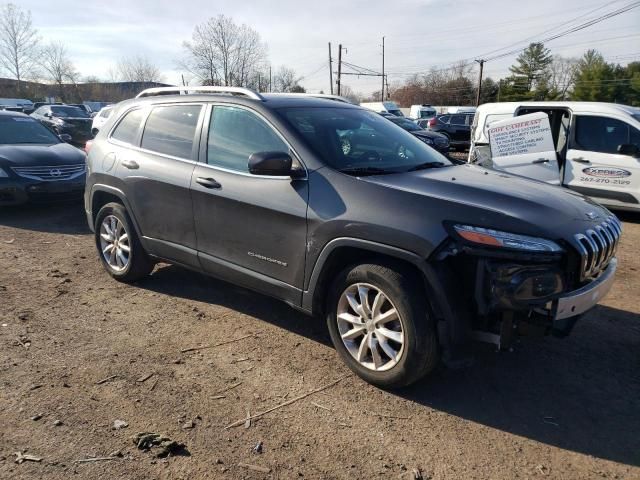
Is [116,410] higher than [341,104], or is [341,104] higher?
[341,104]

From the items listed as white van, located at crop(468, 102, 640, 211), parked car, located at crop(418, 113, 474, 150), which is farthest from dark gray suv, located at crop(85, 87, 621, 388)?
parked car, located at crop(418, 113, 474, 150)

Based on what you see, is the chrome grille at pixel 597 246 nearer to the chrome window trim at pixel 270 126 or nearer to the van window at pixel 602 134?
the chrome window trim at pixel 270 126

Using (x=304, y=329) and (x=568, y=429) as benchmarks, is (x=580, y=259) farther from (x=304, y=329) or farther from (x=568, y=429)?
(x=304, y=329)

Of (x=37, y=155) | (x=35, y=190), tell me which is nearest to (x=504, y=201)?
(x=35, y=190)

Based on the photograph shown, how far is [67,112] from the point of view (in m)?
21.7

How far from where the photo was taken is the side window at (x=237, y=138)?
3.73 m

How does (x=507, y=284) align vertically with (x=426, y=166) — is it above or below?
below

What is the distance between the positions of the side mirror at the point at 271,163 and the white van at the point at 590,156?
204 inches

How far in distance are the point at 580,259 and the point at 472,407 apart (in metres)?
1.07

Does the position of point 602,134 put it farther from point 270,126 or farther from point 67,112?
point 67,112

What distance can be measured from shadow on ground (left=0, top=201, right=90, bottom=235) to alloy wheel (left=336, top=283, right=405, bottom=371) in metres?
5.18

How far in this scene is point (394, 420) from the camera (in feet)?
9.61

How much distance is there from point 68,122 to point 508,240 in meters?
21.0

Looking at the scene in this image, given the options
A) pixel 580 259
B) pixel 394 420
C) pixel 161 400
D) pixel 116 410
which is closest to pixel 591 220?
pixel 580 259
